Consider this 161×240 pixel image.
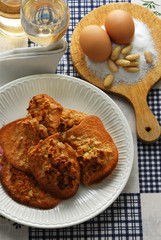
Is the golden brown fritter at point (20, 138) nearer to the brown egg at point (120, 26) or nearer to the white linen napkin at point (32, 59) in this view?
the white linen napkin at point (32, 59)

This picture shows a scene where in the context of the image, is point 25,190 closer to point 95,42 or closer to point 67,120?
point 67,120

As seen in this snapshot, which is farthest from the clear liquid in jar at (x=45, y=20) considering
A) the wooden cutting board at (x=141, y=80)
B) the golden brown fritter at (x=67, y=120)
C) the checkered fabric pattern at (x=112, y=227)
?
the checkered fabric pattern at (x=112, y=227)

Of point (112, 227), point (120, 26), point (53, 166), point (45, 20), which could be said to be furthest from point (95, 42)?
point (112, 227)

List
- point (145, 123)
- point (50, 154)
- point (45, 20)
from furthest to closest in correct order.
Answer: point (145, 123) < point (45, 20) < point (50, 154)

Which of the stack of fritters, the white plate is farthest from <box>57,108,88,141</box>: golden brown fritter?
the white plate

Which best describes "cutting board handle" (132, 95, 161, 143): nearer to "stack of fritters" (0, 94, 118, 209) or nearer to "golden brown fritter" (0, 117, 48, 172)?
"stack of fritters" (0, 94, 118, 209)

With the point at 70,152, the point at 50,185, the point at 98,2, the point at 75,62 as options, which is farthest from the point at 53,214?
the point at 98,2
